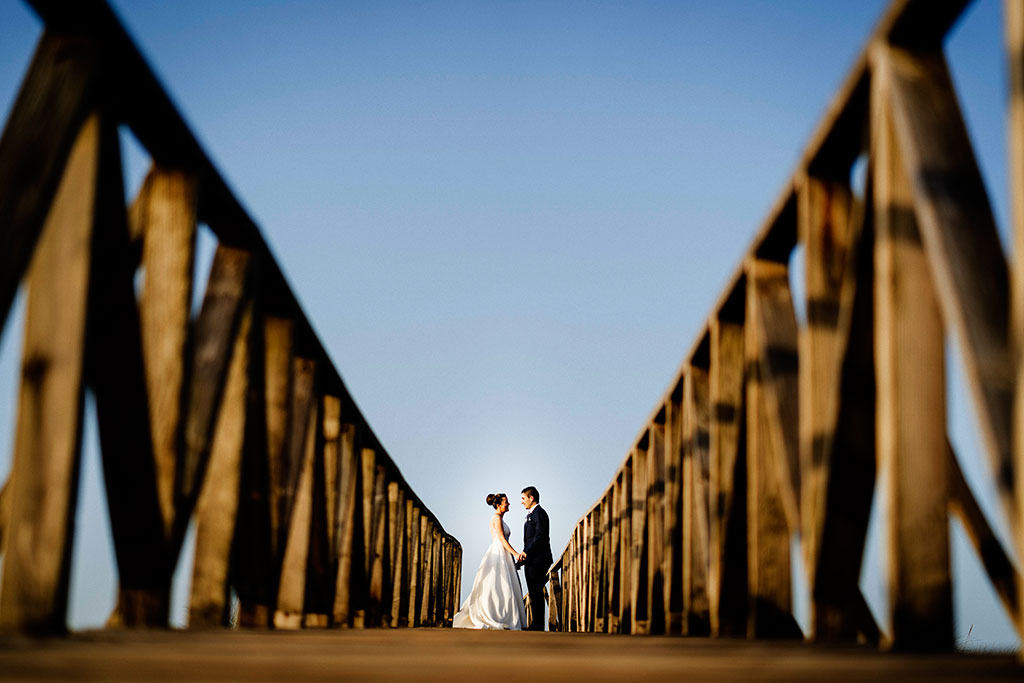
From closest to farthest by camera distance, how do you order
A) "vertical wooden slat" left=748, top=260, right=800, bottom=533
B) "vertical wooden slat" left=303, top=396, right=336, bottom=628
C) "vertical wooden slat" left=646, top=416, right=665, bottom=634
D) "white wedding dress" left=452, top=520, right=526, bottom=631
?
"vertical wooden slat" left=748, top=260, right=800, bottom=533, "vertical wooden slat" left=303, top=396, right=336, bottom=628, "vertical wooden slat" left=646, top=416, right=665, bottom=634, "white wedding dress" left=452, top=520, right=526, bottom=631

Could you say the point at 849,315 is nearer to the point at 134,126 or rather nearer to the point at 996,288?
the point at 996,288

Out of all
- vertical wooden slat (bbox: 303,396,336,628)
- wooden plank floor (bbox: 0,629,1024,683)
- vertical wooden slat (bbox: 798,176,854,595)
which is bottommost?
wooden plank floor (bbox: 0,629,1024,683)

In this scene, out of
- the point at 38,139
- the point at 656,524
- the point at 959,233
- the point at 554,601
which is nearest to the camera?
the point at 959,233

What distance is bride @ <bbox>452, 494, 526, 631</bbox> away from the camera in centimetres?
1462

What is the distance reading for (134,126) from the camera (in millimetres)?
3250

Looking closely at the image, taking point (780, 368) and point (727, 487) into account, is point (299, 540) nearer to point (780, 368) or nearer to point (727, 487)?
point (727, 487)

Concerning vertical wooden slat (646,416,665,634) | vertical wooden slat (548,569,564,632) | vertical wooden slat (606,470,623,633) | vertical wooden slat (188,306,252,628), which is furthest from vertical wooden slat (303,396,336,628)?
vertical wooden slat (548,569,564,632)

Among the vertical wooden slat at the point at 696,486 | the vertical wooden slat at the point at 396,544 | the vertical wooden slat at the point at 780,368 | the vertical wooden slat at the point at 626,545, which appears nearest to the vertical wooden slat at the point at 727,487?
the vertical wooden slat at the point at 696,486

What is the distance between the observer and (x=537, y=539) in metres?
15.3

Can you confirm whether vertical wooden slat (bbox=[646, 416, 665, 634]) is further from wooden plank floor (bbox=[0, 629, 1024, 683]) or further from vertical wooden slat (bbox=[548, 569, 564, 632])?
vertical wooden slat (bbox=[548, 569, 564, 632])

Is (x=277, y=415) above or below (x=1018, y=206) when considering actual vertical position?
above

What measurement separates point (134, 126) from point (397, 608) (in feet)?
29.9

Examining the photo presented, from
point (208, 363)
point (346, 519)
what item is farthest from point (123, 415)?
point (346, 519)

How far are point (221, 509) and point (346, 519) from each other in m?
2.97
